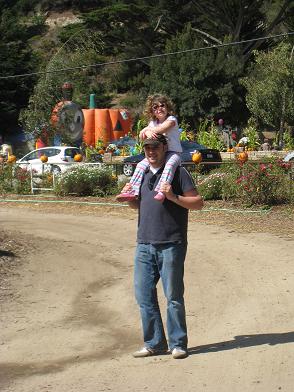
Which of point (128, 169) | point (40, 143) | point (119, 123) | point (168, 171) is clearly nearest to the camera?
point (168, 171)

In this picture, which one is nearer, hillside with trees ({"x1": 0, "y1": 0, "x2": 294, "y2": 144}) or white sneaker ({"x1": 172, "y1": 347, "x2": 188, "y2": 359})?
white sneaker ({"x1": 172, "y1": 347, "x2": 188, "y2": 359})

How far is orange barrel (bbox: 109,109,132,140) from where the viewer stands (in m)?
45.5

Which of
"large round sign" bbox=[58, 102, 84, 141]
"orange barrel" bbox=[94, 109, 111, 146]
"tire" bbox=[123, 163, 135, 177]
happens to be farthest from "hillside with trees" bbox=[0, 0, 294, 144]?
Result: "tire" bbox=[123, 163, 135, 177]

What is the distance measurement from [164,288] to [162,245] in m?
0.36

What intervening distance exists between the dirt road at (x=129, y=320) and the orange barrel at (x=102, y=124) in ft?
102

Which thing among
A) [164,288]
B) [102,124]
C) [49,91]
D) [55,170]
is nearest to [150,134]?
[164,288]

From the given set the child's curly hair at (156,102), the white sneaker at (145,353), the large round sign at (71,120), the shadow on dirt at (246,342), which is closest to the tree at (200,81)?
the large round sign at (71,120)

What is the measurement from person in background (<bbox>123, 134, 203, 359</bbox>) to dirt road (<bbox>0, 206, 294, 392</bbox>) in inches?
10.3

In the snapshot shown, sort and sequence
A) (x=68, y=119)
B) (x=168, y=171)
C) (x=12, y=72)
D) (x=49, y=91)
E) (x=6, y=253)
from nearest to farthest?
1. (x=168, y=171)
2. (x=6, y=253)
3. (x=68, y=119)
4. (x=49, y=91)
5. (x=12, y=72)

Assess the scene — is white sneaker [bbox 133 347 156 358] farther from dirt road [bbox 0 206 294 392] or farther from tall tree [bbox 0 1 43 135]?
tall tree [bbox 0 1 43 135]

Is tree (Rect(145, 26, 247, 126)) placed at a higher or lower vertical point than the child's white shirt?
higher

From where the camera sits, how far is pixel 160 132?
6004 mm

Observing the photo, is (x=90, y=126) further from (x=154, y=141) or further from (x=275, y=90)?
(x=154, y=141)

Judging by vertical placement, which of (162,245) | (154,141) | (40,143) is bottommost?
(40,143)
